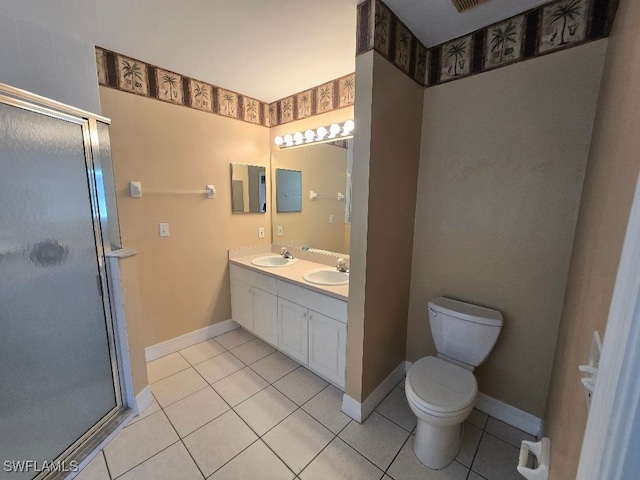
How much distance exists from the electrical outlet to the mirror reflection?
24.8 inches

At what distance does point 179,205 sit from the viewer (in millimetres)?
2268

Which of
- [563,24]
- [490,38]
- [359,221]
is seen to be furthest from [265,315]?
[563,24]

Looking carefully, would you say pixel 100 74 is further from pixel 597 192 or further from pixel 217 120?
pixel 597 192

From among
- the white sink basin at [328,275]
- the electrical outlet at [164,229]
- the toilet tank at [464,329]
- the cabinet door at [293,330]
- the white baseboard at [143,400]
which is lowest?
the white baseboard at [143,400]

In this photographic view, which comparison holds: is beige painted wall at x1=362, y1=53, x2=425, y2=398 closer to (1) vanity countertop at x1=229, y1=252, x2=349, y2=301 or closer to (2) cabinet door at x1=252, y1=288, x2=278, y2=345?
(1) vanity countertop at x1=229, y1=252, x2=349, y2=301

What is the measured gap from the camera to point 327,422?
1651mm

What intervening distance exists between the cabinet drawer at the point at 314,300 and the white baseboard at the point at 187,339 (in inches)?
39.0

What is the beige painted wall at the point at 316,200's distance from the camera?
2316 millimetres

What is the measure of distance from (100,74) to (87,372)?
1941mm

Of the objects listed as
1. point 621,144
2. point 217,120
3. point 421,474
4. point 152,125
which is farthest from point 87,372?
point 621,144

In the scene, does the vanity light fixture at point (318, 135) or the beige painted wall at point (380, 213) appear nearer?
the beige painted wall at point (380, 213)

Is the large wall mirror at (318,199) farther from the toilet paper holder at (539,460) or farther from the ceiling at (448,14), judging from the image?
the toilet paper holder at (539,460)

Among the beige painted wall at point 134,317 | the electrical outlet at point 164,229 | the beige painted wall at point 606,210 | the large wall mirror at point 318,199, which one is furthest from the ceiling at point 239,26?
the beige painted wall at point 134,317

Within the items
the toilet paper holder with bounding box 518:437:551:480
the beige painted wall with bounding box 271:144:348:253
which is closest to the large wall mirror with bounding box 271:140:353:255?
the beige painted wall with bounding box 271:144:348:253
